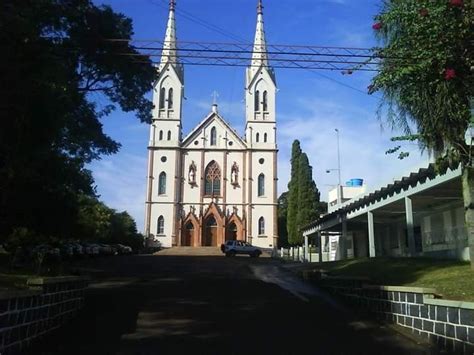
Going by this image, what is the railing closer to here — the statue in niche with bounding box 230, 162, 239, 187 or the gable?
the statue in niche with bounding box 230, 162, 239, 187

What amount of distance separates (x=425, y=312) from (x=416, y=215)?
21.5 m

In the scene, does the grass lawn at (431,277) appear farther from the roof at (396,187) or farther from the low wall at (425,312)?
the roof at (396,187)

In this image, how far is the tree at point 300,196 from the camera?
57.9 meters

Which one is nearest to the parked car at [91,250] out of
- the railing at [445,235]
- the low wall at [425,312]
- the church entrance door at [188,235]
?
the church entrance door at [188,235]

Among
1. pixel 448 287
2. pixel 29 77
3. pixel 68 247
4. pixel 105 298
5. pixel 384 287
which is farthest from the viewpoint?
pixel 68 247

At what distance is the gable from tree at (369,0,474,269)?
182 feet

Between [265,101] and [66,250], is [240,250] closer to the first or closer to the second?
[66,250]

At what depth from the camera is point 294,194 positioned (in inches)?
2365

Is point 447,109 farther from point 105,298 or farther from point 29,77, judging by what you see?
point 105,298

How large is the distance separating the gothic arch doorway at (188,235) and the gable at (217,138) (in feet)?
31.8

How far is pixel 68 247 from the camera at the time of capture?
36.8 meters

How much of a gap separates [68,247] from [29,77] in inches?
1079

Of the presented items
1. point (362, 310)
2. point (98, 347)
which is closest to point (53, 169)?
point (98, 347)

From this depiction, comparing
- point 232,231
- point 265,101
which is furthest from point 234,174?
point 265,101
